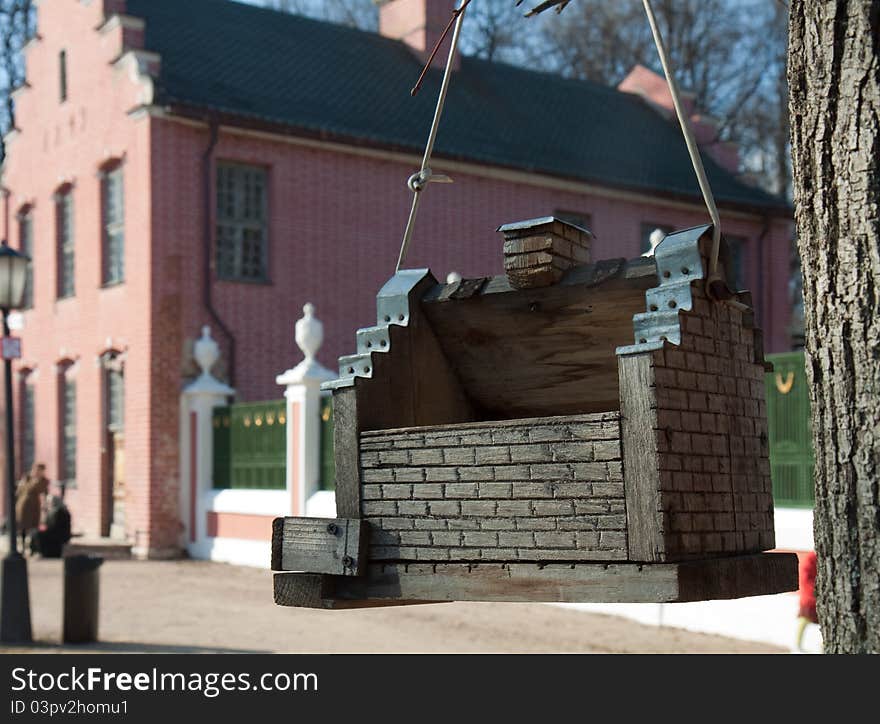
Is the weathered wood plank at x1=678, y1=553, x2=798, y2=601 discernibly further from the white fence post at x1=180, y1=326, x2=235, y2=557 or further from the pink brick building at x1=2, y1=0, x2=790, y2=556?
the pink brick building at x1=2, y1=0, x2=790, y2=556

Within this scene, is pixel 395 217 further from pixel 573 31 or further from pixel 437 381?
pixel 437 381

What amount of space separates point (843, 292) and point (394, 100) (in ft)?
68.0

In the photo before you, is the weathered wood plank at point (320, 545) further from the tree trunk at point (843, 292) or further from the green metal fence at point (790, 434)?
the green metal fence at point (790, 434)

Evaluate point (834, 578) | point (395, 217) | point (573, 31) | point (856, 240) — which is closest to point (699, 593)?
point (834, 578)

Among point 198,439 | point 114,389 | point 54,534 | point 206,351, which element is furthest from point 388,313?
point 114,389

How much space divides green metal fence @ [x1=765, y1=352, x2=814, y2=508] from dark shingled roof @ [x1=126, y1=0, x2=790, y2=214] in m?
10.4

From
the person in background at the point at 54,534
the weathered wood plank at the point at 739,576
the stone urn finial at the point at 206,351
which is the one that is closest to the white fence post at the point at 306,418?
the stone urn finial at the point at 206,351

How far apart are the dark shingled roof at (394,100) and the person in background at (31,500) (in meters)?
6.34

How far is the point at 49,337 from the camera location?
76.0 feet

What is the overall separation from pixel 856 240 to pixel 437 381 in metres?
1.01

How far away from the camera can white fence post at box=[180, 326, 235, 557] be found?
63.4 ft

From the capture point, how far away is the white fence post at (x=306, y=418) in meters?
17.1

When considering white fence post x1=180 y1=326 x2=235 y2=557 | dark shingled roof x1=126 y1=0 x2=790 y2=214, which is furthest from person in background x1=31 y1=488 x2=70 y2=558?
dark shingled roof x1=126 y1=0 x2=790 y2=214

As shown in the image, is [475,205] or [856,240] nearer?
[856,240]
